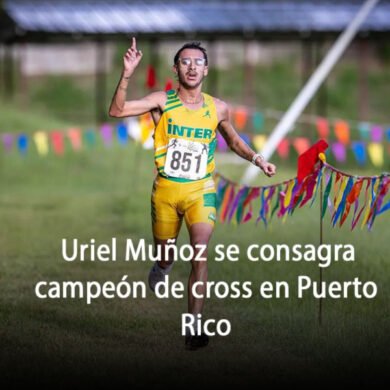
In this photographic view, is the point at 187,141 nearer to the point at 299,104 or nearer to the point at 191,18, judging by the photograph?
the point at 299,104

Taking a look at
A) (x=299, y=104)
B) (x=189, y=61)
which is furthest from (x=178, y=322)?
(x=299, y=104)

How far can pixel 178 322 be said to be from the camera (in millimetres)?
8859

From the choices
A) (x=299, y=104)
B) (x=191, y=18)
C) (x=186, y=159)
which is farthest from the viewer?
(x=191, y=18)

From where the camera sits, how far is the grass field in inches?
277

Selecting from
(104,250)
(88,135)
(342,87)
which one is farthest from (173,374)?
(342,87)

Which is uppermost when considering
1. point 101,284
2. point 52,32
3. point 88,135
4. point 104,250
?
point 52,32

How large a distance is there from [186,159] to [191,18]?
20.7 m

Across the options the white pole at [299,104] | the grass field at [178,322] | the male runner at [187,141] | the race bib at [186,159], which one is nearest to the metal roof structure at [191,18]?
the white pole at [299,104]

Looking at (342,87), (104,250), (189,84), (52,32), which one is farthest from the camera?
(342,87)

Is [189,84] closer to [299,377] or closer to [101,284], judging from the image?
[299,377]

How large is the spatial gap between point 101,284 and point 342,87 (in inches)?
1451

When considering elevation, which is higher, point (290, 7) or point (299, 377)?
point (290, 7)

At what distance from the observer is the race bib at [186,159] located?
26.5 ft

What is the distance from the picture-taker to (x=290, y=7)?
29.3 meters
